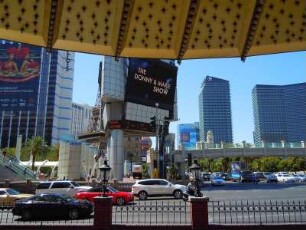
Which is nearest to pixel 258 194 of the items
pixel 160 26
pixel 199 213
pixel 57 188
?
pixel 57 188

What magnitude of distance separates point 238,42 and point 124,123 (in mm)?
54153

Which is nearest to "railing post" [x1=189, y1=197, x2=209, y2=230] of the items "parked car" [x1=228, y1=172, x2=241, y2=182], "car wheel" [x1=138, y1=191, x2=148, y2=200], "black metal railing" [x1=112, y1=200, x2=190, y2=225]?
"black metal railing" [x1=112, y1=200, x2=190, y2=225]

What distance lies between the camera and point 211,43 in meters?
7.22

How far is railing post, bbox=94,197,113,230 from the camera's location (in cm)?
1139

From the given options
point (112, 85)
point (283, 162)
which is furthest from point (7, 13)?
point (283, 162)

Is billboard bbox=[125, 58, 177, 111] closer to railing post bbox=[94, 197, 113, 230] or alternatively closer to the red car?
the red car

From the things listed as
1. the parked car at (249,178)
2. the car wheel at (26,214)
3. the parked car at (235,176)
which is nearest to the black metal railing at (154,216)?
the car wheel at (26,214)

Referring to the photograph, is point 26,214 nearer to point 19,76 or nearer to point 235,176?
point 235,176

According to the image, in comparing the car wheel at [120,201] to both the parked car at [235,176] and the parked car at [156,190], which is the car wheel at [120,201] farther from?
the parked car at [235,176]

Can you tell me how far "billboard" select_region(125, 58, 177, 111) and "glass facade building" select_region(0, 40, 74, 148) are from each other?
88706mm

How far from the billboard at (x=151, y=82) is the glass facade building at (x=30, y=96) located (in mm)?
88706

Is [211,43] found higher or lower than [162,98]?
lower

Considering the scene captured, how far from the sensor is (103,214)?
11516 millimetres

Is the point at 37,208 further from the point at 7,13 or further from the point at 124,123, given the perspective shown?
the point at 124,123
